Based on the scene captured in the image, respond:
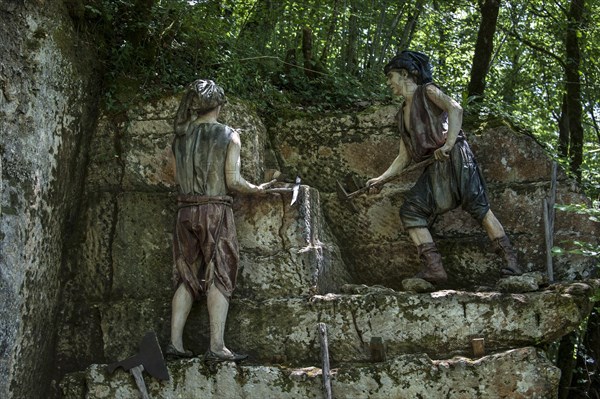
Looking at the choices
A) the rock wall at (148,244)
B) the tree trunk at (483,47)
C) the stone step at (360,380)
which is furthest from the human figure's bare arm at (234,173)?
the tree trunk at (483,47)

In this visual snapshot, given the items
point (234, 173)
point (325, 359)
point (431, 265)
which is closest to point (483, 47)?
point (431, 265)

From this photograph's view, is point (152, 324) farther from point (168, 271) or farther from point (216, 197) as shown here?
point (216, 197)

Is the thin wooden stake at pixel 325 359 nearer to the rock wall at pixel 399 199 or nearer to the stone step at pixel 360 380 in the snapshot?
the stone step at pixel 360 380

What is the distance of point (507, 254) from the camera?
8.61m

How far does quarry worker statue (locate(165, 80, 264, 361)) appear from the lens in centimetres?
834

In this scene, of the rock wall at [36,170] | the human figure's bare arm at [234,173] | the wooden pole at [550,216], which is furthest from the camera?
the wooden pole at [550,216]

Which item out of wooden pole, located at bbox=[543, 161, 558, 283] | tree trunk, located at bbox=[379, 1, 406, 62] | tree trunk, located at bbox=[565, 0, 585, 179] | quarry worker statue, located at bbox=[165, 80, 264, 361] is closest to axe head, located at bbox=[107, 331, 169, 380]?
quarry worker statue, located at bbox=[165, 80, 264, 361]

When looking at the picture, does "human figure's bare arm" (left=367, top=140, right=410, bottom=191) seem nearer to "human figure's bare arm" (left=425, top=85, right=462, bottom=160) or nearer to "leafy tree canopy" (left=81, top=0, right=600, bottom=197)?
"human figure's bare arm" (left=425, top=85, right=462, bottom=160)

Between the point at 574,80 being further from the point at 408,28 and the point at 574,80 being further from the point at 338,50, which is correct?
the point at 338,50

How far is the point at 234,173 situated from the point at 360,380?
194cm

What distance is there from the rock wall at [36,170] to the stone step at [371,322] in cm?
64

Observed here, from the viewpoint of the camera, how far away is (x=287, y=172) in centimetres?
966

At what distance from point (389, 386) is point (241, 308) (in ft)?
4.70

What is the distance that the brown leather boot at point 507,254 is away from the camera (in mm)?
8562
